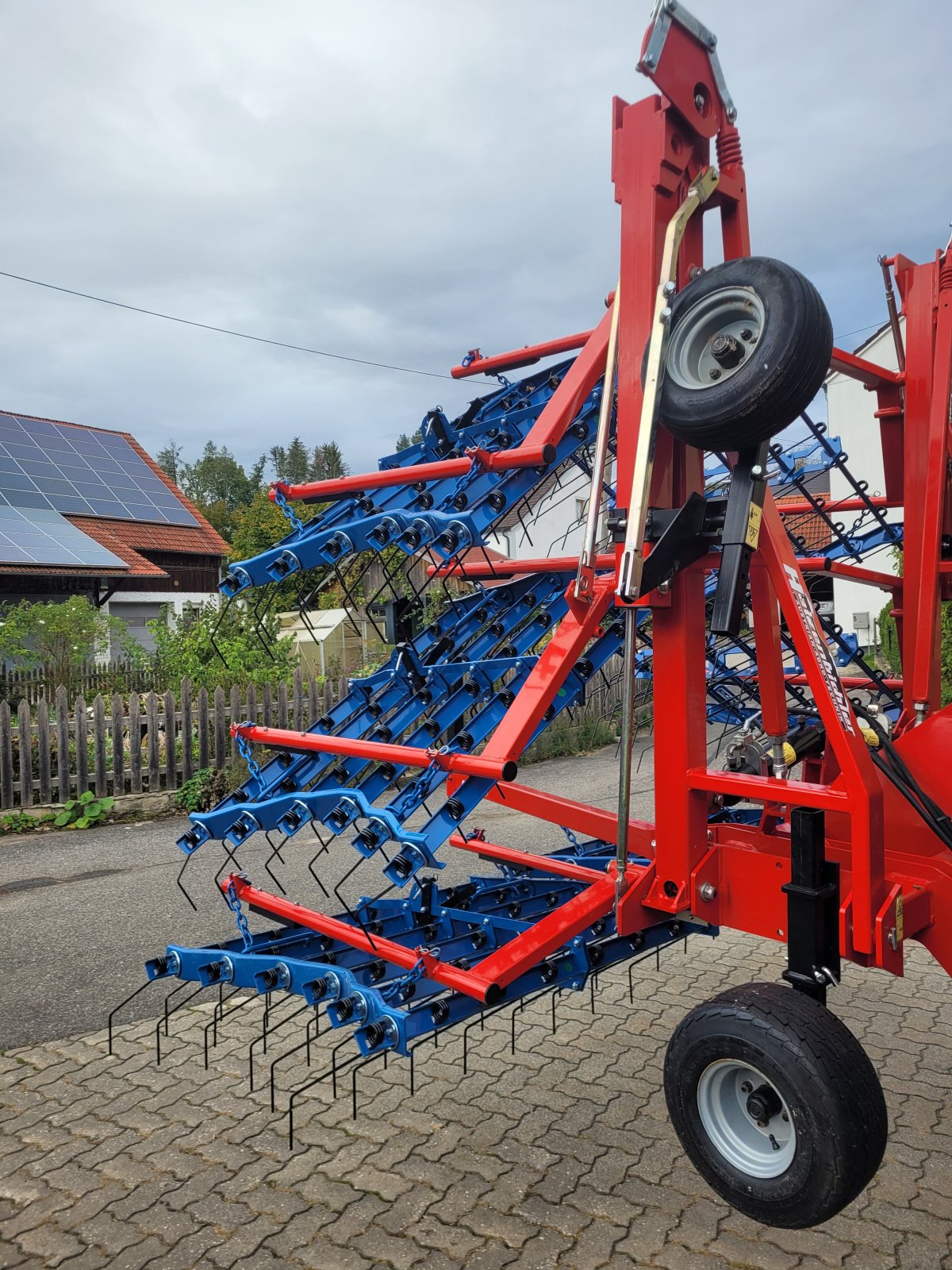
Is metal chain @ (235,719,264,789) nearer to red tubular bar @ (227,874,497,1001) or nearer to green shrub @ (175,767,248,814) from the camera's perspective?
red tubular bar @ (227,874,497,1001)

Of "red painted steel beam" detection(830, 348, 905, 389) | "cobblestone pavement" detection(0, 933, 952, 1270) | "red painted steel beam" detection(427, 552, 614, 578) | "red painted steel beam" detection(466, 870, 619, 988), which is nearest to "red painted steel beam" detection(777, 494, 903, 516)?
"red painted steel beam" detection(830, 348, 905, 389)

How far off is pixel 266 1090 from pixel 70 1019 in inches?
52.8

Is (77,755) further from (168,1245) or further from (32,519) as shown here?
(32,519)

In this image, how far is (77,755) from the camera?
9188 millimetres

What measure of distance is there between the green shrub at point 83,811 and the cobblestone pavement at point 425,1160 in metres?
4.76

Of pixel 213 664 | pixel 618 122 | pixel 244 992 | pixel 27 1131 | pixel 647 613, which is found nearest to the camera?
pixel 618 122

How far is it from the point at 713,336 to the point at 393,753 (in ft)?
5.66

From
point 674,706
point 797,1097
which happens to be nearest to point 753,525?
point 674,706

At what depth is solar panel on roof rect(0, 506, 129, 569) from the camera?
18.1 meters

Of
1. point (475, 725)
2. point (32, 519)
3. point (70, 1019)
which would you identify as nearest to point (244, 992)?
point (70, 1019)

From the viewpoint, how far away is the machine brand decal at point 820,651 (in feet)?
9.41

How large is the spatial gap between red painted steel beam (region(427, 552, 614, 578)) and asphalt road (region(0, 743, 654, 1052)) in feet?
8.98

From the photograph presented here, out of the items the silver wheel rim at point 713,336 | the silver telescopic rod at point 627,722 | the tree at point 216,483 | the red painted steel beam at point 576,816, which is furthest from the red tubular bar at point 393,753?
the tree at point 216,483

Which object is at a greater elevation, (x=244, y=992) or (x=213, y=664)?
(x=213, y=664)
